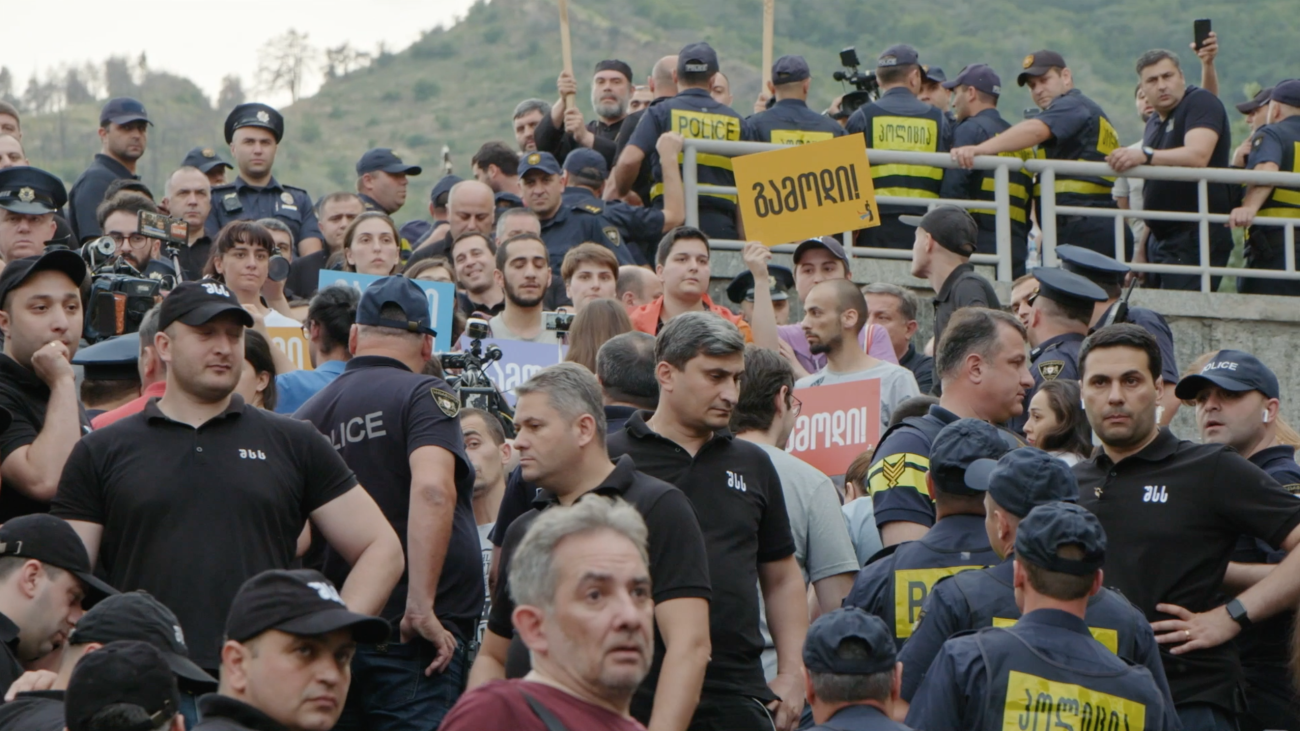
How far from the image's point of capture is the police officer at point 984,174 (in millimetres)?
14047

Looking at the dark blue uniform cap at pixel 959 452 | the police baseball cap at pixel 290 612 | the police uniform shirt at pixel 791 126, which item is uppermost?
the police uniform shirt at pixel 791 126

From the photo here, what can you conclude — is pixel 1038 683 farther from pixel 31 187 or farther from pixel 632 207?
pixel 632 207

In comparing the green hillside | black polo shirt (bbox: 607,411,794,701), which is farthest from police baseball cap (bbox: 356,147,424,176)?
the green hillside

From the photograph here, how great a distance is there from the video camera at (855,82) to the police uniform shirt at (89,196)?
5.93 metres

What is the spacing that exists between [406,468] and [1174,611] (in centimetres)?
276

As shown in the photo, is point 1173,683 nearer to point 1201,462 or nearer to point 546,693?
point 1201,462

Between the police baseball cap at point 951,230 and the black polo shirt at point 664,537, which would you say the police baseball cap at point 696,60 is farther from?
the black polo shirt at point 664,537

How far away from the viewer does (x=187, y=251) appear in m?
12.4

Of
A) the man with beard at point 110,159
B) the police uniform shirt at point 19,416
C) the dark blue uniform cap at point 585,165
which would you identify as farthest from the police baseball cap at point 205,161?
the police uniform shirt at point 19,416

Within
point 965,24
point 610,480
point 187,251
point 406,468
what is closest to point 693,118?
point 187,251

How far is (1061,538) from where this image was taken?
17.3 ft

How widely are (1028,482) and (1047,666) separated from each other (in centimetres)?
67

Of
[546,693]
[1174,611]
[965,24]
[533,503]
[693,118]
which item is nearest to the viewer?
[546,693]

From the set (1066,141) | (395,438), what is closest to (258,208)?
(1066,141)
